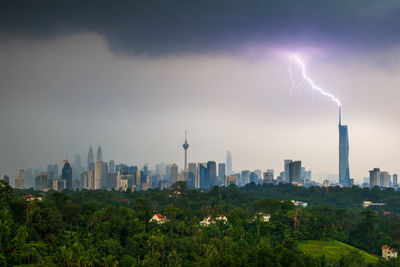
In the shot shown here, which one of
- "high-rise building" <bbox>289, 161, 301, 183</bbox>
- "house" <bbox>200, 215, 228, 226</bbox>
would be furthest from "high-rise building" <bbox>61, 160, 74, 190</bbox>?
"house" <bbox>200, 215, 228, 226</bbox>

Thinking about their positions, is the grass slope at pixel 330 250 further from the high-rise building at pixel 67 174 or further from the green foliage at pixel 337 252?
the high-rise building at pixel 67 174

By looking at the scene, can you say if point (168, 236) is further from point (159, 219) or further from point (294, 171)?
point (294, 171)

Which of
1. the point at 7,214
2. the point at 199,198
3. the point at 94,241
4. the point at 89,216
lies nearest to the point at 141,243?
the point at 94,241

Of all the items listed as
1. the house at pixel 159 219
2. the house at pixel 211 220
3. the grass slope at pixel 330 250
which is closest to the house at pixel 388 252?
the grass slope at pixel 330 250

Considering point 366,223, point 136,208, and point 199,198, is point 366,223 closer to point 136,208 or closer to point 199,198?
point 136,208

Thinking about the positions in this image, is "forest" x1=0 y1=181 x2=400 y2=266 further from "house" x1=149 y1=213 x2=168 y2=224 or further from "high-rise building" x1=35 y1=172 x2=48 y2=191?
"high-rise building" x1=35 y1=172 x2=48 y2=191

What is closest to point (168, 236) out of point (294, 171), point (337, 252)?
point (337, 252)
